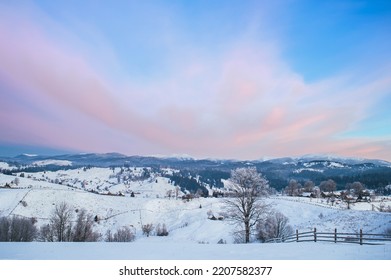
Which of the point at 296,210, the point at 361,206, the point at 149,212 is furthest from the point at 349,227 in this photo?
the point at 149,212

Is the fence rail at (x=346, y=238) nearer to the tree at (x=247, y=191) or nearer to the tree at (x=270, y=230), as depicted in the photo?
the tree at (x=247, y=191)

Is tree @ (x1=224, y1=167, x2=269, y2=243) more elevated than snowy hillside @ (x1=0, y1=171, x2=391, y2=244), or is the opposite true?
tree @ (x1=224, y1=167, x2=269, y2=243)

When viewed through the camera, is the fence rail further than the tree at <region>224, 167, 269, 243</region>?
No

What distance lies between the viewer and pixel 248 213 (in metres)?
30.0

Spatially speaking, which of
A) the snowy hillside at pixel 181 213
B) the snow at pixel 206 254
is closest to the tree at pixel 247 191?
the snow at pixel 206 254

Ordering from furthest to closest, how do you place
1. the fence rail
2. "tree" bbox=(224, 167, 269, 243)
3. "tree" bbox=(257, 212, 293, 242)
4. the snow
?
"tree" bbox=(257, 212, 293, 242)
"tree" bbox=(224, 167, 269, 243)
the fence rail
the snow

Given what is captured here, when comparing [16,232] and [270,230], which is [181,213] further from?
[16,232]

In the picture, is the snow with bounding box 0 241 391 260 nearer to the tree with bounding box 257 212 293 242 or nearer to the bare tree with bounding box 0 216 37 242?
the tree with bounding box 257 212 293 242

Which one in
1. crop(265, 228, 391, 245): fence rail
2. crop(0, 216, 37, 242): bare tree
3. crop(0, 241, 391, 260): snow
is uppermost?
crop(0, 241, 391, 260): snow

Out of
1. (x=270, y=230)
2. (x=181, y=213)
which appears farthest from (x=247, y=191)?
(x=181, y=213)

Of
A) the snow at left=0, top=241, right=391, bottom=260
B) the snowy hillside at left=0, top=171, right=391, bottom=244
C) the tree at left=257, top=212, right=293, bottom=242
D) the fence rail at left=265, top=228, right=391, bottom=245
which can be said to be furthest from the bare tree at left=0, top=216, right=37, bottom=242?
the fence rail at left=265, top=228, right=391, bottom=245
